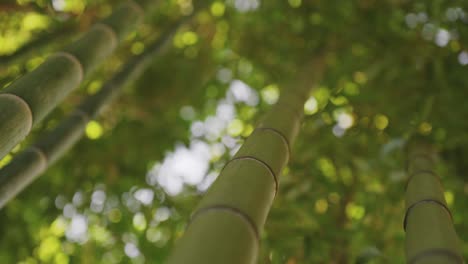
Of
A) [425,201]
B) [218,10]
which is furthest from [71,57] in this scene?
[218,10]

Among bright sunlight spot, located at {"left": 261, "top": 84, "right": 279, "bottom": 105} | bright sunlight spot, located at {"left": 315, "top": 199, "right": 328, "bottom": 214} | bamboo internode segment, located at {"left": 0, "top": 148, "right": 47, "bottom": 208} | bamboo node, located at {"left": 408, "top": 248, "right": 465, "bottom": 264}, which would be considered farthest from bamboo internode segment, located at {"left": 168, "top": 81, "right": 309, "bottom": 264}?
bright sunlight spot, located at {"left": 261, "top": 84, "right": 279, "bottom": 105}

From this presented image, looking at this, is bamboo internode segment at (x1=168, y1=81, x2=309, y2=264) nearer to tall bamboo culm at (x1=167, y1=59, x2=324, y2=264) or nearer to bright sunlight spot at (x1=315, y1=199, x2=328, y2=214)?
tall bamboo culm at (x1=167, y1=59, x2=324, y2=264)

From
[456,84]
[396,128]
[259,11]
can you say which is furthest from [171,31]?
[456,84]

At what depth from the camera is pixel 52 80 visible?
1159 mm

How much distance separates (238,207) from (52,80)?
0.58m

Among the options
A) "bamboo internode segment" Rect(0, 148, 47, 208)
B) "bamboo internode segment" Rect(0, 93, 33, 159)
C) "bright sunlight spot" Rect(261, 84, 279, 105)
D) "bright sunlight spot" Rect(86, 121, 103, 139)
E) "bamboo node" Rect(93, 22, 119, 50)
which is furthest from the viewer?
"bright sunlight spot" Rect(261, 84, 279, 105)

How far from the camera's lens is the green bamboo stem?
0.87 m

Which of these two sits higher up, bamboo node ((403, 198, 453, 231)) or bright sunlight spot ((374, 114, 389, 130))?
bamboo node ((403, 198, 453, 231))

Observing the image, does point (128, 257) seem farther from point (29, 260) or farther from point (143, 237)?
point (29, 260)

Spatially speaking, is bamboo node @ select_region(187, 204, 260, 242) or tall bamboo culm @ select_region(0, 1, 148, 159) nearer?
bamboo node @ select_region(187, 204, 260, 242)

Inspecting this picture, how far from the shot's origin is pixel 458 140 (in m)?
1.82

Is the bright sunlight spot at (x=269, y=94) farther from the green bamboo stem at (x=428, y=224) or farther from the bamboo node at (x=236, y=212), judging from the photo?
the bamboo node at (x=236, y=212)

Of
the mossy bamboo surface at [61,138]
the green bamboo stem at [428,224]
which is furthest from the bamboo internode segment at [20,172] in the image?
the green bamboo stem at [428,224]

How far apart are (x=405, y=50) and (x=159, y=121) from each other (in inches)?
56.9
